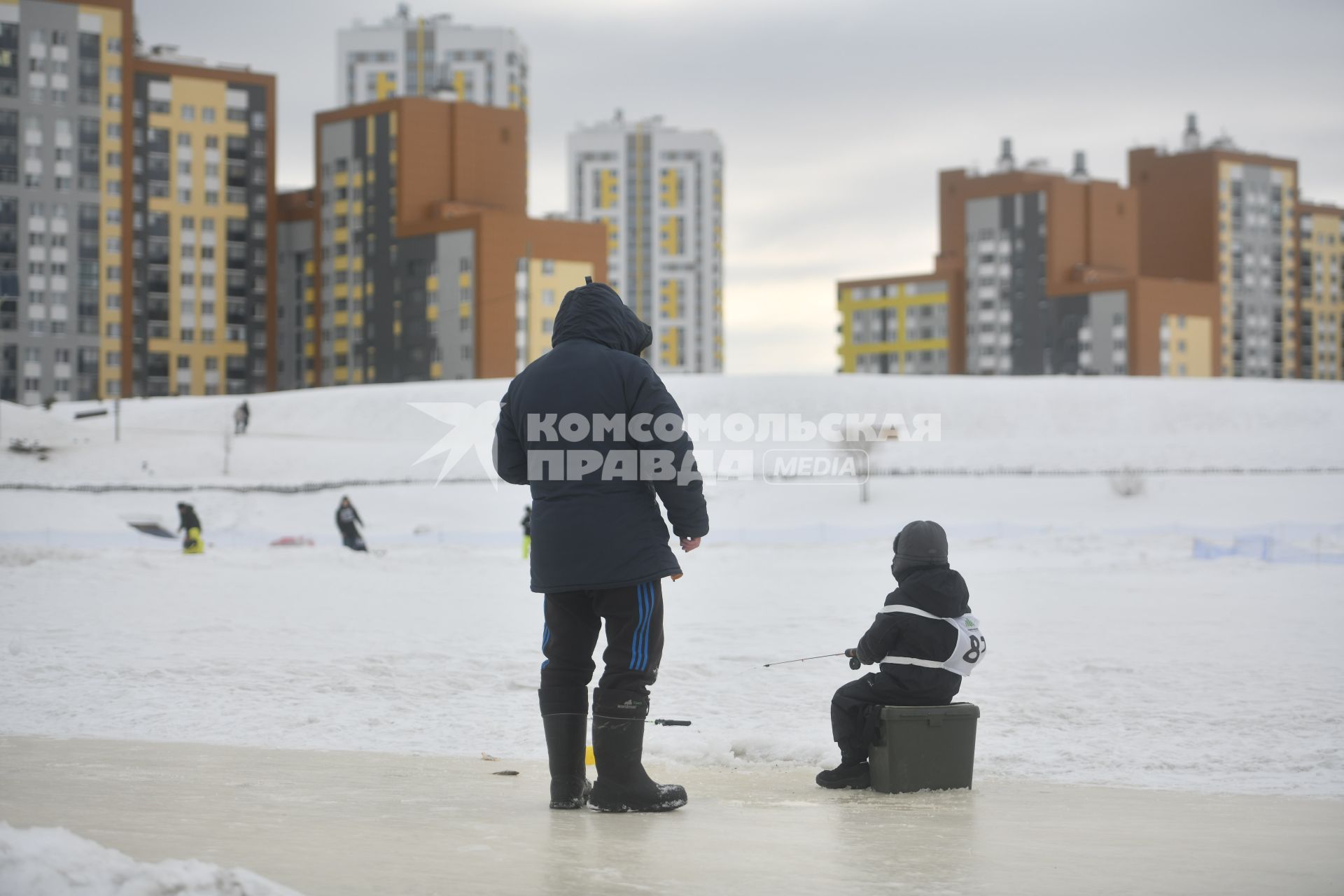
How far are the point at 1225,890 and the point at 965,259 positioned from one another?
107313mm

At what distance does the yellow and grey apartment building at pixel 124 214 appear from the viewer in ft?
287

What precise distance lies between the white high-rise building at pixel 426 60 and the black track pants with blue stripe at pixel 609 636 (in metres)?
Result: 123

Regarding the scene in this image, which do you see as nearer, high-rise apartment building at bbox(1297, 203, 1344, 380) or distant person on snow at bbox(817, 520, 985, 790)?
distant person on snow at bbox(817, 520, 985, 790)

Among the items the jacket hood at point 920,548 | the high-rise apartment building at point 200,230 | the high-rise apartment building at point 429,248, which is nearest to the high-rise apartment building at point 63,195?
the high-rise apartment building at point 200,230

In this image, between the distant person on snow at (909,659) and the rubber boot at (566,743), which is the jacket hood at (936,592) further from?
the rubber boot at (566,743)

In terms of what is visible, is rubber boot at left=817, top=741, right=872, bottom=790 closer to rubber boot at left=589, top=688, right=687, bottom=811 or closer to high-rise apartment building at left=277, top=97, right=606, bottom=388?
rubber boot at left=589, top=688, right=687, bottom=811

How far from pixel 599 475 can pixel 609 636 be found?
0.59m

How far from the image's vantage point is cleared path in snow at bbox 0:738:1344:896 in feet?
11.6

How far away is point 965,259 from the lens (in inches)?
4235

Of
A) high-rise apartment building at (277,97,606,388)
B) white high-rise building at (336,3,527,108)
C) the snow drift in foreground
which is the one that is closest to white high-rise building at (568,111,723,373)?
white high-rise building at (336,3,527,108)

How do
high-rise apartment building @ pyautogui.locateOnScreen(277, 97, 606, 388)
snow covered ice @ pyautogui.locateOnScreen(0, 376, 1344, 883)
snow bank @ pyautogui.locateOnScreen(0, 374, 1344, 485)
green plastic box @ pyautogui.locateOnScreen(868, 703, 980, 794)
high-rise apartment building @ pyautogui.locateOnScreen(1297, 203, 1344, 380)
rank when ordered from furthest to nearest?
high-rise apartment building @ pyautogui.locateOnScreen(1297, 203, 1344, 380) < high-rise apartment building @ pyautogui.locateOnScreen(277, 97, 606, 388) < snow bank @ pyautogui.locateOnScreen(0, 374, 1344, 485) < snow covered ice @ pyautogui.locateOnScreen(0, 376, 1344, 883) < green plastic box @ pyautogui.locateOnScreen(868, 703, 980, 794)

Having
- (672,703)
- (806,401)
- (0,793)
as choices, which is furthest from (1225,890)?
(806,401)

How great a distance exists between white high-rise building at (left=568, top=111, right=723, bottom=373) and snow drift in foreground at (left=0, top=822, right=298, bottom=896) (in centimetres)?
15476

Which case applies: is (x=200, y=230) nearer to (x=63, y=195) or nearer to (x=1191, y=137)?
(x=63, y=195)
